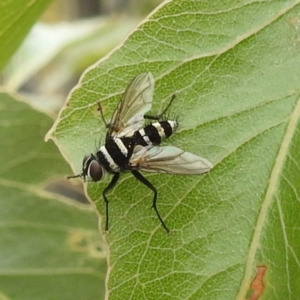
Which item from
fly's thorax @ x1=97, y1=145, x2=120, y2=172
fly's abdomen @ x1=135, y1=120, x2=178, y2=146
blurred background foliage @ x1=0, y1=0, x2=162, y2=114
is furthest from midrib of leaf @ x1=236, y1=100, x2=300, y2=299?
blurred background foliage @ x1=0, y1=0, x2=162, y2=114

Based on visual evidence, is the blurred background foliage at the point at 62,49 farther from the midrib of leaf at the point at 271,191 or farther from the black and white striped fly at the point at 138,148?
the midrib of leaf at the point at 271,191

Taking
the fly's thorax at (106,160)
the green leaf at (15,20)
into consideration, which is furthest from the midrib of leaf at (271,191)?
the green leaf at (15,20)

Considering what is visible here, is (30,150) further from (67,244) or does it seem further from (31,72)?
(31,72)

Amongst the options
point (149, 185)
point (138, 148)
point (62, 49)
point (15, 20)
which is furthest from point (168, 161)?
point (62, 49)

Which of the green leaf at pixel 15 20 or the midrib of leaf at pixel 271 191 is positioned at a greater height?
the green leaf at pixel 15 20

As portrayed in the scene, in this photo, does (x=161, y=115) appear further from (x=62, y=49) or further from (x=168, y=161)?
(x=62, y=49)

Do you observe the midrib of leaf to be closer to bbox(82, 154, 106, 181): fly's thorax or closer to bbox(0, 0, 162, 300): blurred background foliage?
bbox(82, 154, 106, 181): fly's thorax
